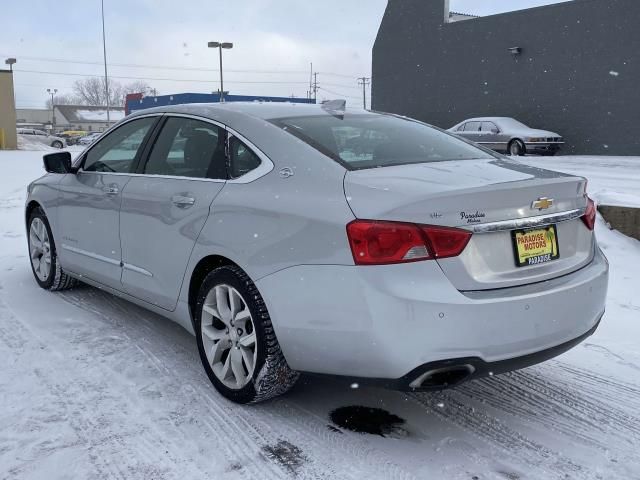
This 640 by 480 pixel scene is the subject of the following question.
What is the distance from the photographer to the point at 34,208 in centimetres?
550

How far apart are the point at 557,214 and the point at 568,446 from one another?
104cm

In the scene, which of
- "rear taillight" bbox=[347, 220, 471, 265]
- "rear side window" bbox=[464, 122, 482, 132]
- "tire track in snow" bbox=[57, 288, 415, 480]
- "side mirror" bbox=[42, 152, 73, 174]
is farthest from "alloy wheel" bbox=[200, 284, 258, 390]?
"rear side window" bbox=[464, 122, 482, 132]

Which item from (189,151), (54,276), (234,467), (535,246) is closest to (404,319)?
(535,246)

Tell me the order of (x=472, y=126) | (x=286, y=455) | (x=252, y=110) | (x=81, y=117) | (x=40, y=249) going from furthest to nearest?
(x=81, y=117), (x=472, y=126), (x=40, y=249), (x=252, y=110), (x=286, y=455)

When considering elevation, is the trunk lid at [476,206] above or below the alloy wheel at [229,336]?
above

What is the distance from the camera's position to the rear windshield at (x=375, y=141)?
316cm

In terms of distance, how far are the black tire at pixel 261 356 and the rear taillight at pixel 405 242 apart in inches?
25.3

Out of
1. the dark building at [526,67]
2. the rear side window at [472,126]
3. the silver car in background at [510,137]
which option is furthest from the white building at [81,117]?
the silver car in background at [510,137]

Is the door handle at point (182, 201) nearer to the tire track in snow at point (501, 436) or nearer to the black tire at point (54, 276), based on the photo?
the tire track in snow at point (501, 436)

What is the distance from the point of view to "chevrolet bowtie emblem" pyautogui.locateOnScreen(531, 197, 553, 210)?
278 centimetres

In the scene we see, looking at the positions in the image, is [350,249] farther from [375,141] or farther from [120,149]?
[120,149]

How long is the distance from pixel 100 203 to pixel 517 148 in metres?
18.8

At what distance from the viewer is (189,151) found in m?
3.76

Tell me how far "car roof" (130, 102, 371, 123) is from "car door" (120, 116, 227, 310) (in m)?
0.06
